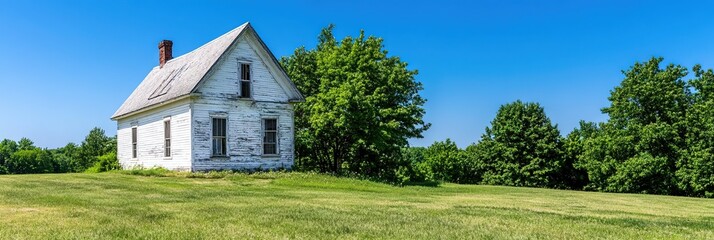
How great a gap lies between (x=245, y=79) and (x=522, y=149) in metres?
29.9

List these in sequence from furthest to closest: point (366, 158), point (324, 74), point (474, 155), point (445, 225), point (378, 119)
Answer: point (474, 155)
point (366, 158)
point (324, 74)
point (378, 119)
point (445, 225)

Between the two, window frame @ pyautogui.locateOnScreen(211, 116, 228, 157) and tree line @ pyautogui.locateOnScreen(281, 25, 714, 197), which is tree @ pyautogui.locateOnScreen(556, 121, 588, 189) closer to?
tree line @ pyautogui.locateOnScreen(281, 25, 714, 197)

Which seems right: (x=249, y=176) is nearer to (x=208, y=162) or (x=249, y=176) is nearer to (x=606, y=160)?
(x=208, y=162)

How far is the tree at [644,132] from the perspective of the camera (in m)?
39.8

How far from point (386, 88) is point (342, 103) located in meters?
4.30

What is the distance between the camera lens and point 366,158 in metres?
34.7

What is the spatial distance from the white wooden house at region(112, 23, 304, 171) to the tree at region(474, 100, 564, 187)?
26.6 meters

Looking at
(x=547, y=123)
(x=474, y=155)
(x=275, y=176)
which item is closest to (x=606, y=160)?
(x=547, y=123)

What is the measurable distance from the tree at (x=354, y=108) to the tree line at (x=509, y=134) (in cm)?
6

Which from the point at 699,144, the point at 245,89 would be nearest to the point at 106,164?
the point at 245,89

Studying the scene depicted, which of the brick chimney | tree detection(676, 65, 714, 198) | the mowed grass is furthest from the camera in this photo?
tree detection(676, 65, 714, 198)

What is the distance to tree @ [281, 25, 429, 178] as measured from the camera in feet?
Result: 94.0

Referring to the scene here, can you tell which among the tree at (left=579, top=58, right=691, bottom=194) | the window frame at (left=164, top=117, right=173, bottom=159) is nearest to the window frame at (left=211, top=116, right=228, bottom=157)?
the window frame at (left=164, top=117, right=173, bottom=159)

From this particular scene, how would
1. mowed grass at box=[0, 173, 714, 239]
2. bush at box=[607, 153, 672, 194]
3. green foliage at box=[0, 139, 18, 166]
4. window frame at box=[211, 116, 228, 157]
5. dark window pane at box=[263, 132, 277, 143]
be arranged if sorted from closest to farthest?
1. mowed grass at box=[0, 173, 714, 239]
2. window frame at box=[211, 116, 228, 157]
3. dark window pane at box=[263, 132, 277, 143]
4. bush at box=[607, 153, 672, 194]
5. green foliage at box=[0, 139, 18, 166]
